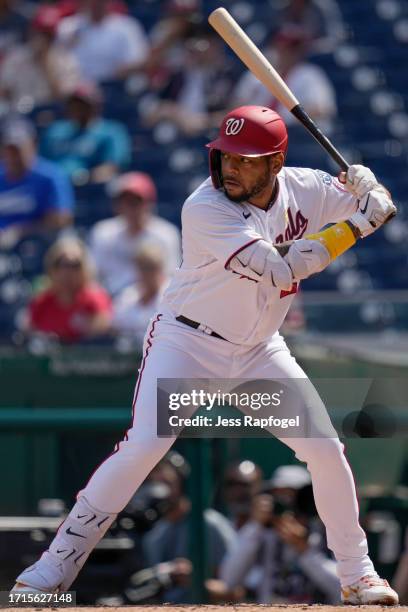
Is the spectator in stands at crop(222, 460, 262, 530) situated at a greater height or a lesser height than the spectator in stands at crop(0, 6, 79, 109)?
lesser

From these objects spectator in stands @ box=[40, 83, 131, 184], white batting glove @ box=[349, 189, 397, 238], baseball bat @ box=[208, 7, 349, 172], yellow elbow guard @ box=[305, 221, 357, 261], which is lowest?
yellow elbow guard @ box=[305, 221, 357, 261]

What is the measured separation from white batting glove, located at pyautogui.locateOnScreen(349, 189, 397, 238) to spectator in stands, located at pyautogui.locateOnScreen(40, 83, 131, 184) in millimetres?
4875

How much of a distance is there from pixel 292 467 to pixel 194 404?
1446 millimetres

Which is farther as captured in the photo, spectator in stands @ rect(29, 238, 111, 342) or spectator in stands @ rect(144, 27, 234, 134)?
spectator in stands @ rect(144, 27, 234, 134)

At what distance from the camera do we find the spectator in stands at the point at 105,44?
984 centimetres

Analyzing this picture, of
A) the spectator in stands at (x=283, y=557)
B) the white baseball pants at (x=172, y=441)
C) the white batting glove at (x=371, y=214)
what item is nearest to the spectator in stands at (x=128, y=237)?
the spectator in stands at (x=283, y=557)

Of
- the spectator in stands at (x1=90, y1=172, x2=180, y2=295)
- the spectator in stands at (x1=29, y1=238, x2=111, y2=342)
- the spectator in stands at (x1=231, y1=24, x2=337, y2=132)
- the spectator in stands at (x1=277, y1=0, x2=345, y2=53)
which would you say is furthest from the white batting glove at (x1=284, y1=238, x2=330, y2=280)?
the spectator in stands at (x1=277, y1=0, x2=345, y2=53)

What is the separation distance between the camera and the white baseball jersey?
4.02 meters

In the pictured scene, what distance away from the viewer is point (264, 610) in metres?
4.07

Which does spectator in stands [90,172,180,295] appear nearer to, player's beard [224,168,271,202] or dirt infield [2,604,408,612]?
player's beard [224,168,271,202]

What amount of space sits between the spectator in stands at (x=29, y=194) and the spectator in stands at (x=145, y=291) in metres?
1.43

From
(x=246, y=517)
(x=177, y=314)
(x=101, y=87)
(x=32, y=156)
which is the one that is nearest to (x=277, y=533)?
(x=246, y=517)

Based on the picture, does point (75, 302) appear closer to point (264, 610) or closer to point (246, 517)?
point (246, 517)

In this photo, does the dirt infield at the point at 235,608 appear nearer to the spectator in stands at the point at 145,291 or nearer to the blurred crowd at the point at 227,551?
the blurred crowd at the point at 227,551
